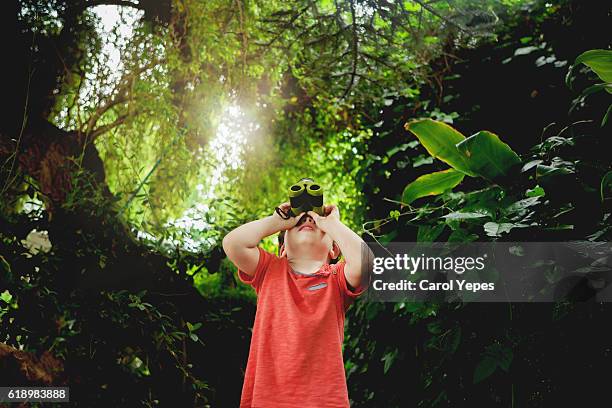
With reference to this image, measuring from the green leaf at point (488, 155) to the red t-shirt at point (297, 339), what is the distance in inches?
16.9

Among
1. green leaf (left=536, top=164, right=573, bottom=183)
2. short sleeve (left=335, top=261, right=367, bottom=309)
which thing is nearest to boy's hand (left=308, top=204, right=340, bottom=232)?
short sleeve (left=335, top=261, right=367, bottom=309)

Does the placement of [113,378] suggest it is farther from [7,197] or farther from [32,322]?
[7,197]

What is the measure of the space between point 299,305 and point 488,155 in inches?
23.4

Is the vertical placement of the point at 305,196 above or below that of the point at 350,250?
above

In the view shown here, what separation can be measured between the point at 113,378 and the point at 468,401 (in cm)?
114

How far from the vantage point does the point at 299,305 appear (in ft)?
3.97

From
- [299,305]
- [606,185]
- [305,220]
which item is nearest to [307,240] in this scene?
[305,220]

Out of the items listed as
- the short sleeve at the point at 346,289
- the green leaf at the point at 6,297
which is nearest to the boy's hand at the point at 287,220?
the short sleeve at the point at 346,289

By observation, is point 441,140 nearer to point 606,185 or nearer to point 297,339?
point 606,185

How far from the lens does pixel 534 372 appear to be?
4.47 ft

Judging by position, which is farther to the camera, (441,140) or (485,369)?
(441,140)

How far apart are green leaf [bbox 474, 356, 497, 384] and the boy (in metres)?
0.32

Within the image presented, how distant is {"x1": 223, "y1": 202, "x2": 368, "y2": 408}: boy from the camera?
44.5 inches

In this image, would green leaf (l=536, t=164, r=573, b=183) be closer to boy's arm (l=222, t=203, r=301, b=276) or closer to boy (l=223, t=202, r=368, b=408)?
boy (l=223, t=202, r=368, b=408)
